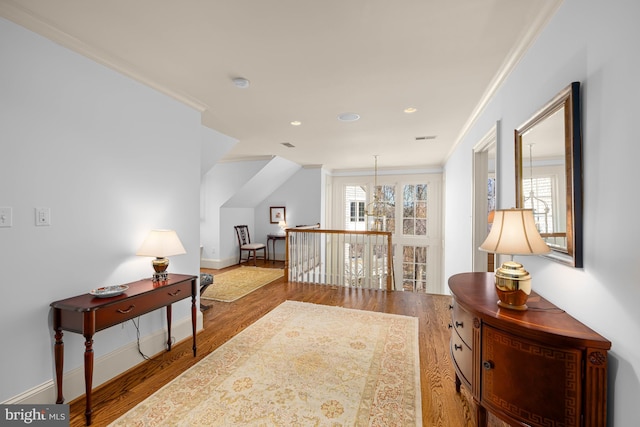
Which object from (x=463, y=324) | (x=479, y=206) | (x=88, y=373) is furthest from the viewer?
(x=479, y=206)

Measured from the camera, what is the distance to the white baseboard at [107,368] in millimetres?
1809

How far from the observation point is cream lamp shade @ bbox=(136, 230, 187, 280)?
2328mm

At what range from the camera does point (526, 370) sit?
4.01 feet

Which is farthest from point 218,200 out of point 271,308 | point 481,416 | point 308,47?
point 481,416

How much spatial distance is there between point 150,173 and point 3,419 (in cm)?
183

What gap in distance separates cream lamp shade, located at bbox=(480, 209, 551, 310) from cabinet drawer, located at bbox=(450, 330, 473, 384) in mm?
360

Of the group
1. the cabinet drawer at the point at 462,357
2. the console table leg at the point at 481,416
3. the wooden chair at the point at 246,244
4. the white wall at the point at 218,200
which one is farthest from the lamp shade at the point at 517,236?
the wooden chair at the point at 246,244

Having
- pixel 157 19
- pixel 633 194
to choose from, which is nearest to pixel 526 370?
pixel 633 194

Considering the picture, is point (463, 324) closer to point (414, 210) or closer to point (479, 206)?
point (479, 206)

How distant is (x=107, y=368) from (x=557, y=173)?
3.28m

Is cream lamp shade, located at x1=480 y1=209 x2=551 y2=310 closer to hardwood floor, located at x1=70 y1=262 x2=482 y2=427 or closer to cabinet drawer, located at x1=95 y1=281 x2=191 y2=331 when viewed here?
hardwood floor, located at x1=70 y1=262 x2=482 y2=427

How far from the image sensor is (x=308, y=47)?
202cm

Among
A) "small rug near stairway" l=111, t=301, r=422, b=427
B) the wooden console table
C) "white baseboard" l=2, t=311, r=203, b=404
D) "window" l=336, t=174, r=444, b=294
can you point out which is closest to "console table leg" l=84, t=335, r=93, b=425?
the wooden console table

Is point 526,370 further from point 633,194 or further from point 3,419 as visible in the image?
point 3,419
